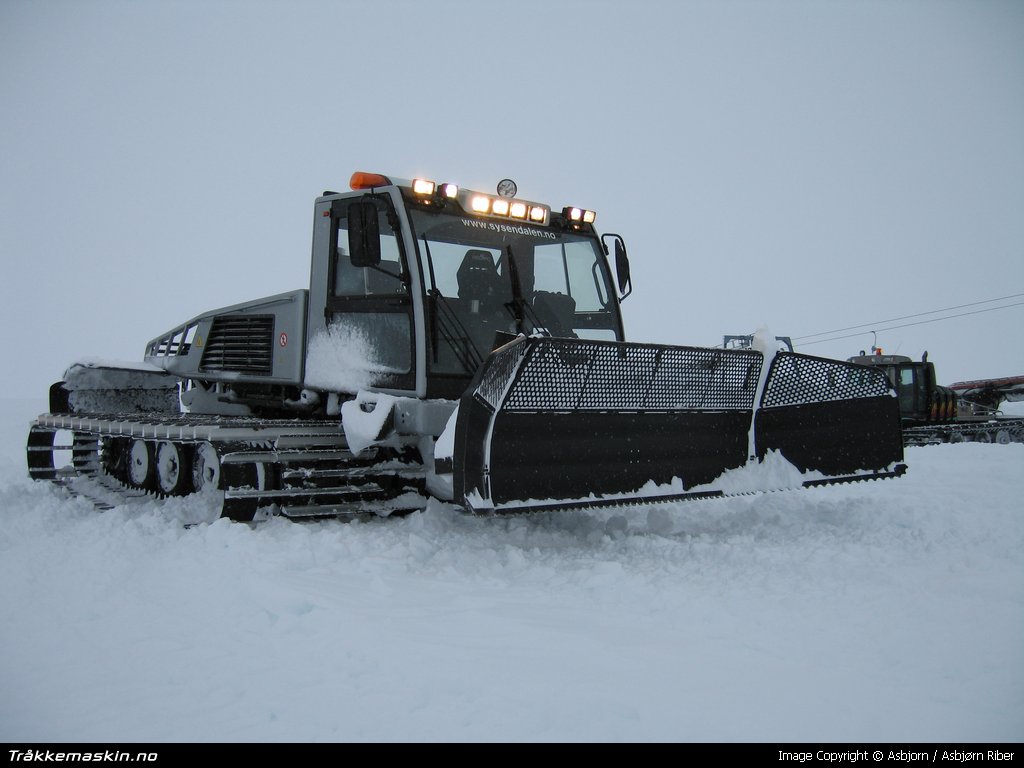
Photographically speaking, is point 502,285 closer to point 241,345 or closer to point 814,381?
point 814,381

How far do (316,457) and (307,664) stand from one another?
7.54 ft

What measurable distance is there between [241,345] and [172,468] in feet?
3.79

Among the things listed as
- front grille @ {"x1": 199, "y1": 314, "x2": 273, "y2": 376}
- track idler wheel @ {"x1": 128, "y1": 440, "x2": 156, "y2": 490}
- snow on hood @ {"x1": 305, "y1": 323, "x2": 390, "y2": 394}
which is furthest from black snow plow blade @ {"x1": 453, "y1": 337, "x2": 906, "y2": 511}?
track idler wheel @ {"x1": 128, "y1": 440, "x2": 156, "y2": 490}

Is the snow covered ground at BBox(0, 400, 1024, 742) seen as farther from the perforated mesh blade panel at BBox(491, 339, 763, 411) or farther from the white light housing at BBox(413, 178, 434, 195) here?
the white light housing at BBox(413, 178, 434, 195)

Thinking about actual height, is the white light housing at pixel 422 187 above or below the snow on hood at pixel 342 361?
above

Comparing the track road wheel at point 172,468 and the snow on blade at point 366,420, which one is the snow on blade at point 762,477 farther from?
the track road wheel at point 172,468

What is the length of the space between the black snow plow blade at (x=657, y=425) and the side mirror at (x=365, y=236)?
1.27 m

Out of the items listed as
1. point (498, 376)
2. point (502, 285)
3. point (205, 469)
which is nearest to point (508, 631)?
point (498, 376)

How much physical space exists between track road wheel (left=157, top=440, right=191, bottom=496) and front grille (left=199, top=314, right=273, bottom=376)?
0.84m

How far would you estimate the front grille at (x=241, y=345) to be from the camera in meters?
6.19

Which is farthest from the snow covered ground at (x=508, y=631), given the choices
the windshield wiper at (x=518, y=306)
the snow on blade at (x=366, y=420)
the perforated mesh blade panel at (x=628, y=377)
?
the windshield wiper at (x=518, y=306)

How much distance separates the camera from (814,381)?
5.17 metres

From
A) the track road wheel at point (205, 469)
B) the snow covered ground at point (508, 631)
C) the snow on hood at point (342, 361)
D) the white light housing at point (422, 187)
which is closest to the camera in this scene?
the snow covered ground at point (508, 631)

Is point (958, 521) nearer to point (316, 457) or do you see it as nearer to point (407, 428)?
point (407, 428)
